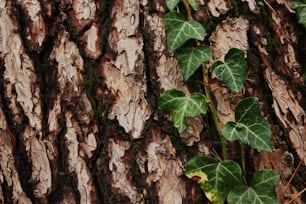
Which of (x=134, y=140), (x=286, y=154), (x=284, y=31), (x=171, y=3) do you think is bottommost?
(x=286, y=154)

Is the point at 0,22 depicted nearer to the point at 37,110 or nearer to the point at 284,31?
the point at 37,110

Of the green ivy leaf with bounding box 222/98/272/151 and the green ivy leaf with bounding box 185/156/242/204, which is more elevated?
the green ivy leaf with bounding box 222/98/272/151

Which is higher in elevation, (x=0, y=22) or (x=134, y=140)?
(x=0, y=22)

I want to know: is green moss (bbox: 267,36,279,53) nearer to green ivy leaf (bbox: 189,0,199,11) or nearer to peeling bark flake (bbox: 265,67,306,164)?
peeling bark flake (bbox: 265,67,306,164)

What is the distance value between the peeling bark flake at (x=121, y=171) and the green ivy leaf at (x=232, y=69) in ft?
0.76

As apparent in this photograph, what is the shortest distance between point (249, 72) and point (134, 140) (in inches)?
10.8

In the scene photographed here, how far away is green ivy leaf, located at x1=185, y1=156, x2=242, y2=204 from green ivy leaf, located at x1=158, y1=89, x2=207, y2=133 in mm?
80

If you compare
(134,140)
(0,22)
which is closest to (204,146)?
(134,140)

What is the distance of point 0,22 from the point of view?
3.80 feet

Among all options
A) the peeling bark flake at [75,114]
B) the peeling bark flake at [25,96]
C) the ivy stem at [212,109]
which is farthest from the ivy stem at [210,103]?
the peeling bark flake at [25,96]

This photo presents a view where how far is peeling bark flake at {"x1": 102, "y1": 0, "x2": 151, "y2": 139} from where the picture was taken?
1104 millimetres

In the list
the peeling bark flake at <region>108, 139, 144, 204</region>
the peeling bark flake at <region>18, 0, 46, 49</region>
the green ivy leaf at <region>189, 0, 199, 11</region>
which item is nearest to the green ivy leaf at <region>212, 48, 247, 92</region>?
the green ivy leaf at <region>189, 0, 199, 11</region>

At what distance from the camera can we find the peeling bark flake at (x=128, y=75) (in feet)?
3.62

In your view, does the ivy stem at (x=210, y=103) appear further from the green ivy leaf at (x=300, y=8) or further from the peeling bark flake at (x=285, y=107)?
the green ivy leaf at (x=300, y=8)
